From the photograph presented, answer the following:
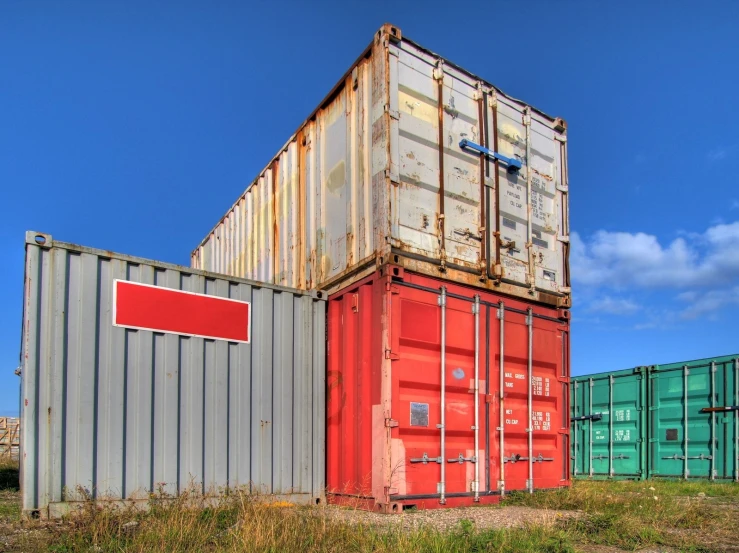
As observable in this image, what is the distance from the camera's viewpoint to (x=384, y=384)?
623cm

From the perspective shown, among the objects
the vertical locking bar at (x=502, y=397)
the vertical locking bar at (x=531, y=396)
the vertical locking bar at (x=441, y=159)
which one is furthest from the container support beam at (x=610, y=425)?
the vertical locking bar at (x=441, y=159)

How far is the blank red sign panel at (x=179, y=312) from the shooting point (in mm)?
5934

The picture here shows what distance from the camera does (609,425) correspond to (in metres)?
12.7

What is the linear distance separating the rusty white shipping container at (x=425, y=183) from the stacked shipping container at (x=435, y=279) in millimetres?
23

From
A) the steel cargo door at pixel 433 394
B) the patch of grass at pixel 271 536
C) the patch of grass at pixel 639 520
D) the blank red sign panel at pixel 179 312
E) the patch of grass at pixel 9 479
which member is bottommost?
the patch of grass at pixel 9 479

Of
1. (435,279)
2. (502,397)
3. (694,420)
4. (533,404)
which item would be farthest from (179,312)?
(694,420)

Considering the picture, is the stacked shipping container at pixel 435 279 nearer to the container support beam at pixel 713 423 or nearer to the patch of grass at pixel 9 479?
the container support beam at pixel 713 423

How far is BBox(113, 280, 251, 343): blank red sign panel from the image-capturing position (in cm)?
593

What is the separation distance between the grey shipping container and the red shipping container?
55 centimetres

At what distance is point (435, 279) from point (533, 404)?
218 centimetres

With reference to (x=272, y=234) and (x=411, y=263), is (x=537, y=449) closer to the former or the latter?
(x=411, y=263)

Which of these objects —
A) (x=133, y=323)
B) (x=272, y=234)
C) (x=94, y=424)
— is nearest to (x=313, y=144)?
(x=272, y=234)

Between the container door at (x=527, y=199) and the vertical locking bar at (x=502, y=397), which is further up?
the container door at (x=527, y=199)

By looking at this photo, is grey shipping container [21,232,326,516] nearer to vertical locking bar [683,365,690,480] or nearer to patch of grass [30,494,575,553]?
patch of grass [30,494,575,553]
